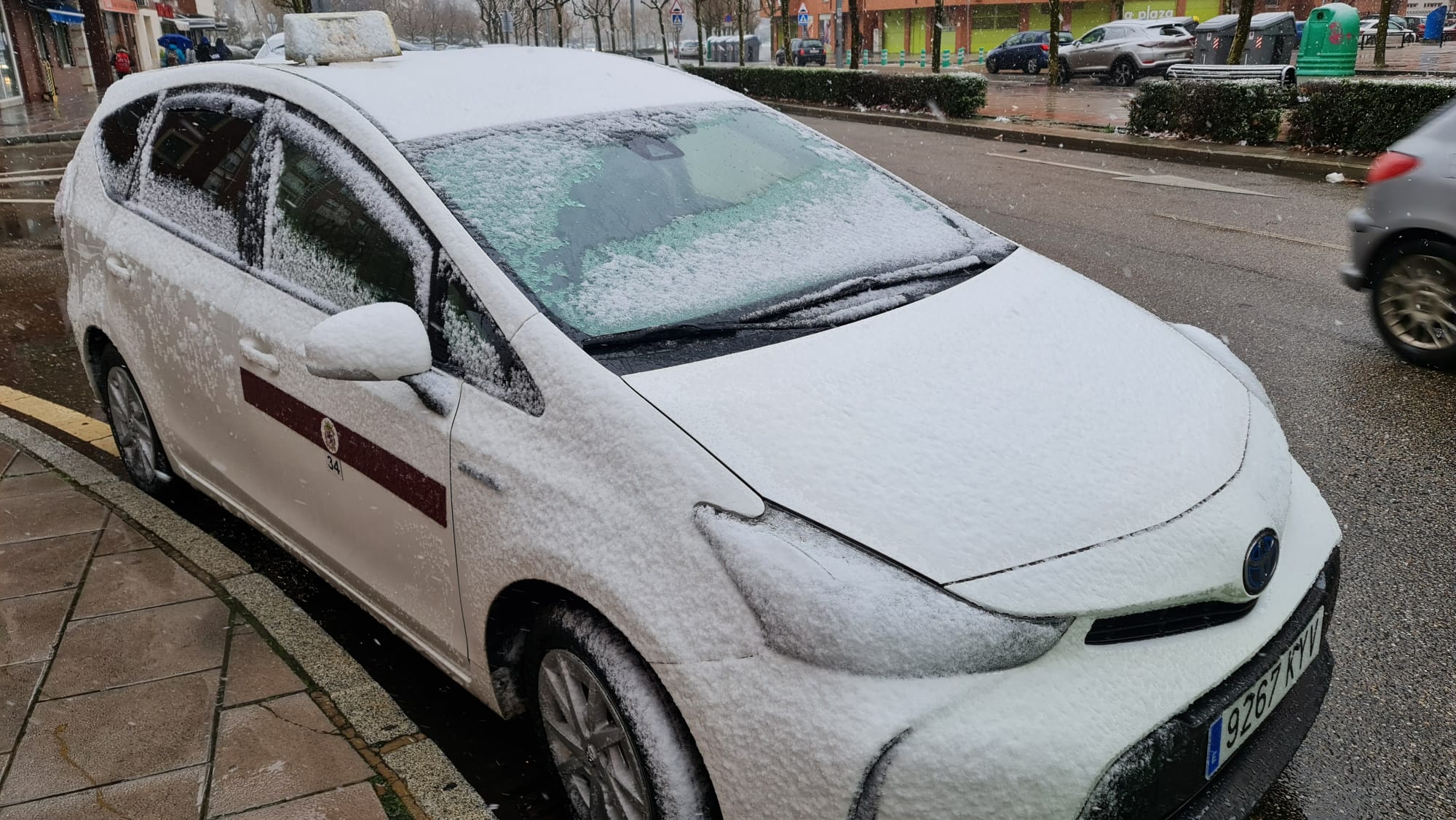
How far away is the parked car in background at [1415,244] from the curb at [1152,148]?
7011 millimetres

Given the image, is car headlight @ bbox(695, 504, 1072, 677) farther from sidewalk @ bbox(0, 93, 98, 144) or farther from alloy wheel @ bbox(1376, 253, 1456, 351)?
sidewalk @ bbox(0, 93, 98, 144)

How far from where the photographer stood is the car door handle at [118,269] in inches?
144

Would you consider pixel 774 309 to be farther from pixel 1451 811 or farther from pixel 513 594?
pixel 1451 811

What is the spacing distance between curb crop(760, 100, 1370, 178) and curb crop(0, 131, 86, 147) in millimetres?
14446

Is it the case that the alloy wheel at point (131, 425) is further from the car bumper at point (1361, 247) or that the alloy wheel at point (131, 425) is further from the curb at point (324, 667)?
the car bumper at point (1361, 247)

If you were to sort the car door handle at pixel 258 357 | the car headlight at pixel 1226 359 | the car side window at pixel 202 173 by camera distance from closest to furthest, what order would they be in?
the car headlight at pixel 1226 359 < the car door handle at pixel 258 357 < the car side window at pixel 202 173

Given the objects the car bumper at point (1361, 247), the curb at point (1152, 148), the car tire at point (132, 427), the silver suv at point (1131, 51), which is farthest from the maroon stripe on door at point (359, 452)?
the silver suv at point (1131, 51)

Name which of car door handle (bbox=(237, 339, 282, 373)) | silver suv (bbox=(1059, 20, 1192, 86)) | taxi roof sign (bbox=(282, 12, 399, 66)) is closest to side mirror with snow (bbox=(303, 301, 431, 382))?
car door handle (bbox=(237, 339, 282, 373))

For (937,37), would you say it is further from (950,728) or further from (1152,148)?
(950,728)

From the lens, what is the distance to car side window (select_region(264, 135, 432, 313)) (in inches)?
101

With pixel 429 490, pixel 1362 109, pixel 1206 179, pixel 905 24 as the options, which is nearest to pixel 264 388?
pixel 429 490

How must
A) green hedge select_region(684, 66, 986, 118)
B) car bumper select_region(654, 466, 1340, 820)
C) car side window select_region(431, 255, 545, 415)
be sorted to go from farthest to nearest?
1. green hedge select_region(684, 66, 986, 118)
2. car side window select_region(431, 255, 545, 415)
3. car bumper select_region(654, 466, 1340, 820)

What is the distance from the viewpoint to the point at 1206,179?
12.1m

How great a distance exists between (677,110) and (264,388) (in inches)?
55.1
